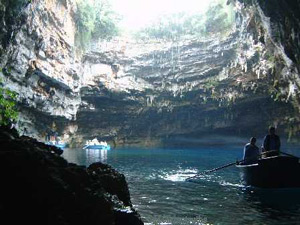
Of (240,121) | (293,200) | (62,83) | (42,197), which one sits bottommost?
(293,200)

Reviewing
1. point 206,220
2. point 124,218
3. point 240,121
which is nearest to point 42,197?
point 124,218

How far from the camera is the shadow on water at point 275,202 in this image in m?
8.98

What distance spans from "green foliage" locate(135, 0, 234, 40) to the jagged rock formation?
2.03m

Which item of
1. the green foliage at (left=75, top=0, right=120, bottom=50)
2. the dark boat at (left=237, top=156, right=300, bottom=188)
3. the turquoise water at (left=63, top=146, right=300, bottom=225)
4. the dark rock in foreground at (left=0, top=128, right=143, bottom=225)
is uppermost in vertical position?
the green foliage at (left=75, top=0, right=120, bottom=50)

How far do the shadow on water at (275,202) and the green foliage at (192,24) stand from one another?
31.9 metres

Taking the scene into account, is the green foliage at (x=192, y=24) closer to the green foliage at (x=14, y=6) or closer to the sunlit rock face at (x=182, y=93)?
the sunlit rock face at (x=182, y=93)

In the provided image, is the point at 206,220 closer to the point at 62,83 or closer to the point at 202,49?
the point at 62,83

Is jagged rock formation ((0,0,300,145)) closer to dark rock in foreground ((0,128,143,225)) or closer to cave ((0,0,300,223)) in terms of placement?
cave ((0,0,300,223))

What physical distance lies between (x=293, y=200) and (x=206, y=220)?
419cm

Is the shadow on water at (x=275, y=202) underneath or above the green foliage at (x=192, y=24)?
underneath

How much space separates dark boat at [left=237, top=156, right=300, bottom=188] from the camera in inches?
491

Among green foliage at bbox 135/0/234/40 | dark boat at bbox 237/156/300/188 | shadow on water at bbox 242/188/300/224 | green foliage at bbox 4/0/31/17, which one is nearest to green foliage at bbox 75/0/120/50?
green foliage at bbox 135/0/234/40

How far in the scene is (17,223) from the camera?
4438 mm

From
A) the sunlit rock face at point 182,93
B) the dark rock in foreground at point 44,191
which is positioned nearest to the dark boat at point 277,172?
the dark rock in foreground at point 44,191
